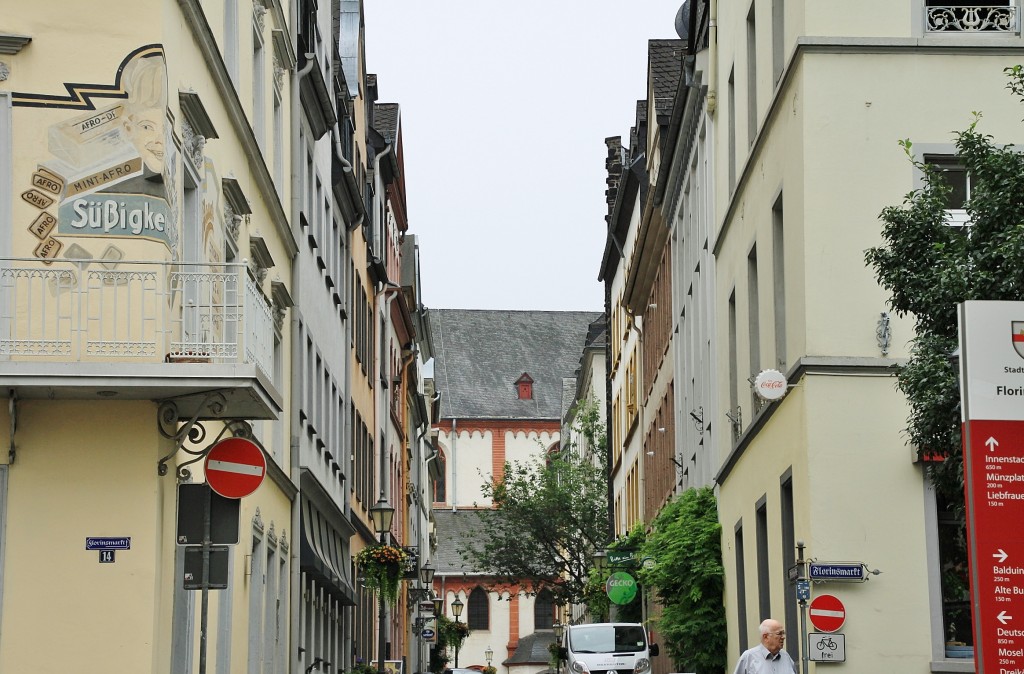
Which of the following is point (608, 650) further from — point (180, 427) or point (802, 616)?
point (180, 427)

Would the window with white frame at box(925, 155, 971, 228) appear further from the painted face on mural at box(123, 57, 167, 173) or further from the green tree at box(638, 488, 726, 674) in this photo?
the green tree at box(638, 488, 726, 674)

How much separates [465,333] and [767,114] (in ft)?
314

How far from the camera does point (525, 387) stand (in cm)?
11188

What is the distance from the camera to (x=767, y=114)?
20156 millimetres

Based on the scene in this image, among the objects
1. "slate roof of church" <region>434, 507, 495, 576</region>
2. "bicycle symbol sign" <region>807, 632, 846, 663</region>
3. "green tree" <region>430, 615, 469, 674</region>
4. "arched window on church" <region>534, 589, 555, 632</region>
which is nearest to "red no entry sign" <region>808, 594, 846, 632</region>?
"bicycle symbol sign" <region>807, 632, 846, 663</region>

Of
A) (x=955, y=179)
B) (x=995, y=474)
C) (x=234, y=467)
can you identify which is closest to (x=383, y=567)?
(x=955, y=179)

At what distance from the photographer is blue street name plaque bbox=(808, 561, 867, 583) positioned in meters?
16.8

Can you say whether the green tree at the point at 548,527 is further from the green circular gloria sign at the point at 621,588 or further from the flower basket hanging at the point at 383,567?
the flower basket hanging at the point at 383,567

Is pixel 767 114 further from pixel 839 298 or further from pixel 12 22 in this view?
pixel 12 22

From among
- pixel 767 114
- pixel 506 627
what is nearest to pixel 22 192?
pixel 767 114

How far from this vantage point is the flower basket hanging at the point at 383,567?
100.0 ft

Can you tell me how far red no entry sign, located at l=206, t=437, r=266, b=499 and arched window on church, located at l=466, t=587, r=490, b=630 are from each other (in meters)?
89.1

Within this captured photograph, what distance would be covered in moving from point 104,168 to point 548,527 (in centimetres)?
5084

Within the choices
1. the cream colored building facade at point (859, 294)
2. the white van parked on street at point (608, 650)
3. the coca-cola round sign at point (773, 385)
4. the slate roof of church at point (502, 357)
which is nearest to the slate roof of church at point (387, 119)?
the white van parked on street at point (608, 650)
